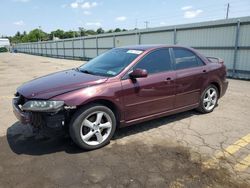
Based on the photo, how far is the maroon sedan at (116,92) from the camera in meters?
3.63

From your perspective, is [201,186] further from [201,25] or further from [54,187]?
[201,25]

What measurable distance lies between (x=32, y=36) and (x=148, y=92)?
101339 mm

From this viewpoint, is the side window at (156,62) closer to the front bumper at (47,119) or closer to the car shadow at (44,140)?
the car shadow at (44,140)

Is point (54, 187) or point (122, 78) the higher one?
point (122, 78)

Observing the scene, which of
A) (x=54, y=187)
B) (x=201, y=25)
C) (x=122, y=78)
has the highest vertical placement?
(x=201, y=25)

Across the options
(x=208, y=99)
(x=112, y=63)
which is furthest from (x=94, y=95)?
(x=208, y=99)

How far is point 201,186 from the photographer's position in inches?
115

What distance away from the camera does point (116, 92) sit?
13.1 ft

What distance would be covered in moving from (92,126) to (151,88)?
129 centimetres

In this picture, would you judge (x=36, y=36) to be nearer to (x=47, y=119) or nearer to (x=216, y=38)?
(x=216, y=38)

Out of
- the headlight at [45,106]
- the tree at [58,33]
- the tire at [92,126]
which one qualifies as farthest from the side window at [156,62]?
the tree at [58,33]

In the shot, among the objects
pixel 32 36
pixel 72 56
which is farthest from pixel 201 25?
pixel 32 36

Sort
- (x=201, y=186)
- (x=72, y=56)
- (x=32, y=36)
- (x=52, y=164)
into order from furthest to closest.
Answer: (x=32, y=36) < (x=72, y=56) < (x=52, y=164) < (x=201, y=186)

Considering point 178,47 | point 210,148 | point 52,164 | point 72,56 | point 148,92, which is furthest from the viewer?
point 72,56
